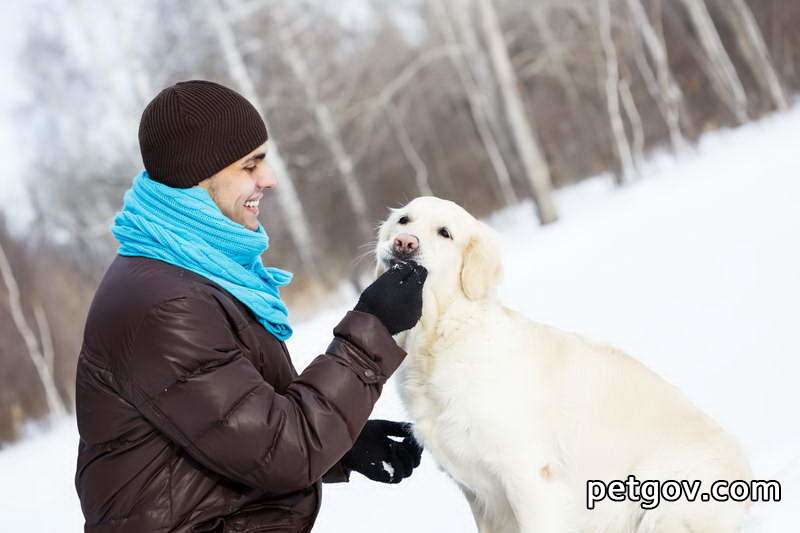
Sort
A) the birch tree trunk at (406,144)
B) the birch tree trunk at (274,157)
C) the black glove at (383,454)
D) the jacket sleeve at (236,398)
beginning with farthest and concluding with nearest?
the birch tree trunk at (406,144)
the birch tree trunk at (274,157)
the black glove at (383,454)
the jacket sleeve at (236,398)

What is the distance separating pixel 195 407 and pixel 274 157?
8035mm

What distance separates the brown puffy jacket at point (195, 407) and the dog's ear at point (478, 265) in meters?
0.67

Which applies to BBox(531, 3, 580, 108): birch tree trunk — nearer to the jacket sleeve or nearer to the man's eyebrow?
the man's eyebrow

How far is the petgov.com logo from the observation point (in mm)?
2152

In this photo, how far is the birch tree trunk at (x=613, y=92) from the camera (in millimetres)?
9289

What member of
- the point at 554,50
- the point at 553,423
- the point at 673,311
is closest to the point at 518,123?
the point at 554,50

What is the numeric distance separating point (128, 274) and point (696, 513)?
63.4 inches

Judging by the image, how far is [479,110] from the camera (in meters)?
9.88

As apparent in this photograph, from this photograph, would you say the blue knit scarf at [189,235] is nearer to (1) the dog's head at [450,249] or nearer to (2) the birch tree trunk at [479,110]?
(1) the dog's head at [450,249]

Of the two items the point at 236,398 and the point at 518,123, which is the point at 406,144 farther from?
the point at 236,398

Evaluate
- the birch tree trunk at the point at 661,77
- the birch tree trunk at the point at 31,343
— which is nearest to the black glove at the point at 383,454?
the birch tree trunk at the point at 31,343

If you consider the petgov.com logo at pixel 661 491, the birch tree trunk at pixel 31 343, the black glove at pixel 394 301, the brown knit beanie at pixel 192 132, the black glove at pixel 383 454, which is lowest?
the petgov.com logo at pixel 661 491

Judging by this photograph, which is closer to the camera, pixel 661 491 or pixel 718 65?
pixel 661 491

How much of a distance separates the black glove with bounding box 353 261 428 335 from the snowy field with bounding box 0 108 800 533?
43.7 inches
